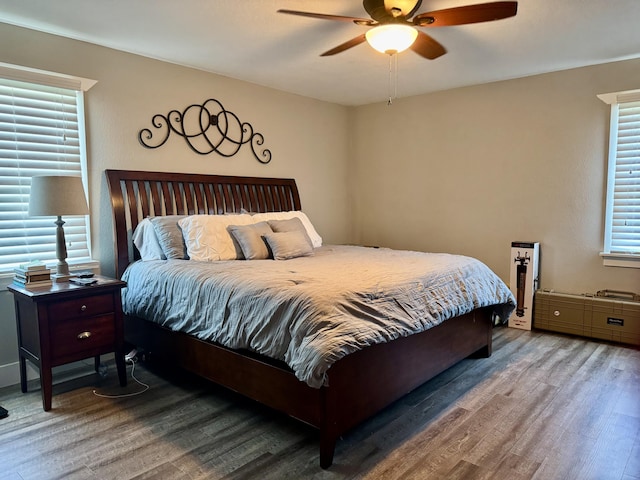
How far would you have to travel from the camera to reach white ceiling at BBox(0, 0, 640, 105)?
2682 millimetres

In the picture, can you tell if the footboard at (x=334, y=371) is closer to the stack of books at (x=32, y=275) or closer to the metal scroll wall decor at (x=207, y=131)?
the stack of books at (x=32, y=275)

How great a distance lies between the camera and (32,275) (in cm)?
275

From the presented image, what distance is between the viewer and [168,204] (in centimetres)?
373

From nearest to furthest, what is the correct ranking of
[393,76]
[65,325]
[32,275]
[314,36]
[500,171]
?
[65,325]
[32,275]
[314,36]
[393,76]
[500,171]

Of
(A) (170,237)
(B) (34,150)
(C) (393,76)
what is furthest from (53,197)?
(C) (393,76)

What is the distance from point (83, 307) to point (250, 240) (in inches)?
49.7

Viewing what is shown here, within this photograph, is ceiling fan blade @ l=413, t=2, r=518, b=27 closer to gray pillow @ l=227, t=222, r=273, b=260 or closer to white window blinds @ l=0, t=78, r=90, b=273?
gray pillow @ l=227, t=222, r=273, b=260

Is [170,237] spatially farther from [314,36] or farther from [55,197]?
[314,36]

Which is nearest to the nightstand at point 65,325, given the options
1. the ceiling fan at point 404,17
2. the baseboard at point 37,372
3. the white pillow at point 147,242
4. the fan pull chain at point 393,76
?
the baseboard at point 37,372

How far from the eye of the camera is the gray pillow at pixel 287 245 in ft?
11.2

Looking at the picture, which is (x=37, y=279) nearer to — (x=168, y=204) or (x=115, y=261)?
(x=115, y=261)

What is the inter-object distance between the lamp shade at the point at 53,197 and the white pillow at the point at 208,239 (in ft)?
2.65

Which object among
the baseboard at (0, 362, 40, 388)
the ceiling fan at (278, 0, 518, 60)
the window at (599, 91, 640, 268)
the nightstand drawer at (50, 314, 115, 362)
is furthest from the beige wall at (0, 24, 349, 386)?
the window at (599, 91, 640, 268)

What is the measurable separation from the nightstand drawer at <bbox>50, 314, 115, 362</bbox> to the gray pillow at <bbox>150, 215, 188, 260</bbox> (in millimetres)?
653
